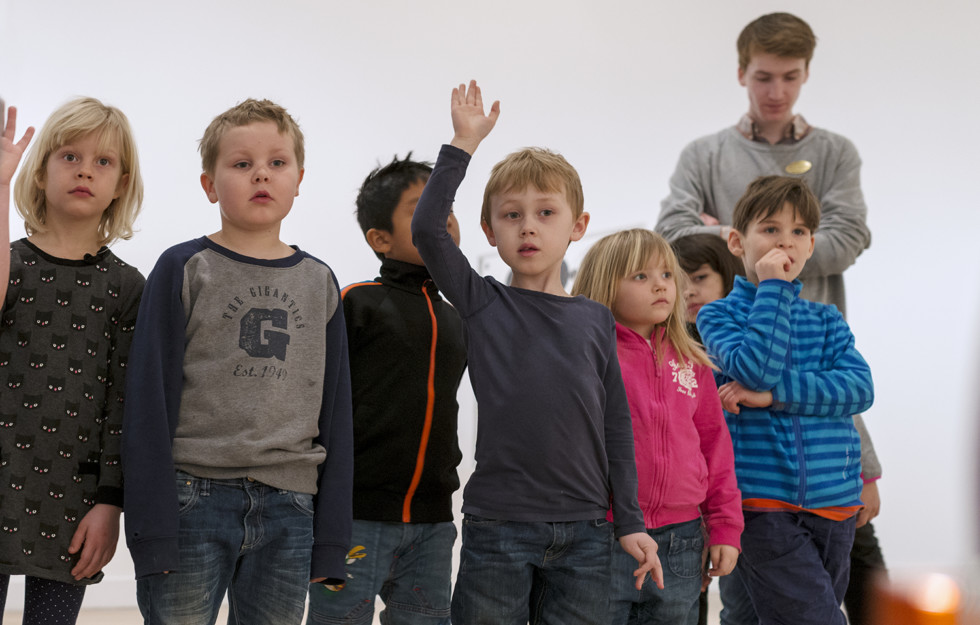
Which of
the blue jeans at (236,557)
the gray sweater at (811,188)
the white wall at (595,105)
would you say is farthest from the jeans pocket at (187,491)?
the white wall at (595,105)

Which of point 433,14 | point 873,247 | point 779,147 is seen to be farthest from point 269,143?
point 873,247

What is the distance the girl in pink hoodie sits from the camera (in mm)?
1567

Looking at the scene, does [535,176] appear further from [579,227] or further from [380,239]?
[380,239]

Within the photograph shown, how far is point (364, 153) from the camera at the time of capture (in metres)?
3.72

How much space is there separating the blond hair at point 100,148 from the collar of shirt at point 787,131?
158 centimetres

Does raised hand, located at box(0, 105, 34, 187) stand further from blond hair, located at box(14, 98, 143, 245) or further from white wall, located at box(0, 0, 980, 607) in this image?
white wall, located at box(0, 0, 980, 607)

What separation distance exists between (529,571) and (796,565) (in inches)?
22.6

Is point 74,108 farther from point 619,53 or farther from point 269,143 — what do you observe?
point 619,53

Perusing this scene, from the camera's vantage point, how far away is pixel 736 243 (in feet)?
6.38

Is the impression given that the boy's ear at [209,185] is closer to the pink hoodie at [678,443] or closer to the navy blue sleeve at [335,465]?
the navy blue sleeve at [335,465]

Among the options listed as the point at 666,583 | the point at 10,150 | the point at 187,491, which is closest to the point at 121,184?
the point at 10,150

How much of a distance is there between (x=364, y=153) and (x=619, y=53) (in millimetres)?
1235

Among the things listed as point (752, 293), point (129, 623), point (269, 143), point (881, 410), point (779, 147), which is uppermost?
point (779, 147)

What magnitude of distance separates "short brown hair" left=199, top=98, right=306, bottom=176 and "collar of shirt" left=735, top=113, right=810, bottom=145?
1399 millimetres
